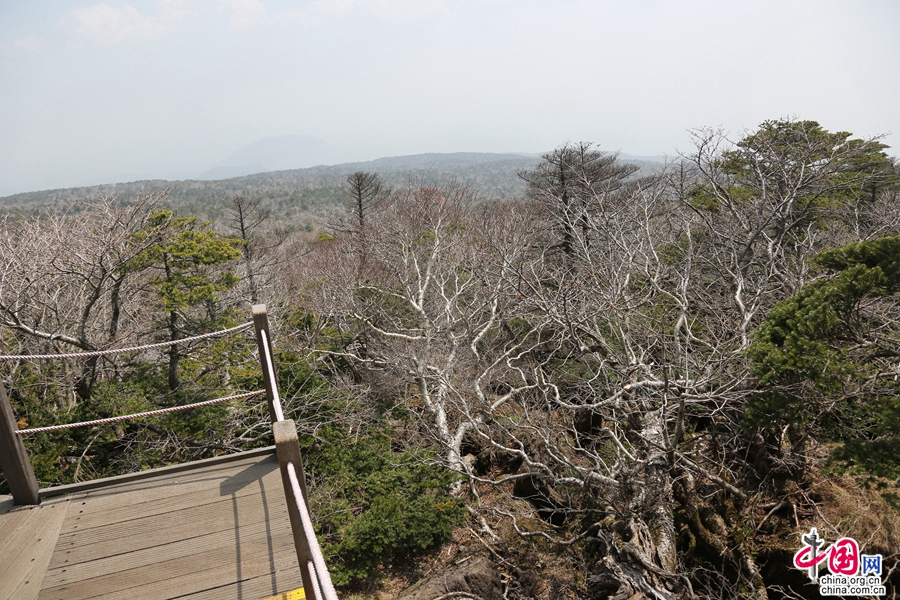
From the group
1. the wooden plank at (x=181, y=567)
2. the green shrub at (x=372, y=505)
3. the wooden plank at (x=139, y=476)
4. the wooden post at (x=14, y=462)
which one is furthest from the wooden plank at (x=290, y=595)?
the green shrub at (x=372, y=505)

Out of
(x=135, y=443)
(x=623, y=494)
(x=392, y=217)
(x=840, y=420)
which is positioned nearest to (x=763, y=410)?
(x=840, y=420)

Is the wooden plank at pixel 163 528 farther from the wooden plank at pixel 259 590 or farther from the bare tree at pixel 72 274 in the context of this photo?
the bare tree at pixel 72 274

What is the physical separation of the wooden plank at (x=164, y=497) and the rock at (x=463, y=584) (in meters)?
3.69

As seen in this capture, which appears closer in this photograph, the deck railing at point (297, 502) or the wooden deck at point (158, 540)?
the deck railing at point (297, 502)

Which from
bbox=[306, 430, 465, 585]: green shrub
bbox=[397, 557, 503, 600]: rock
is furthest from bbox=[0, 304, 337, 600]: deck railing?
bbox=[306, 430, 465, 585]: green shrub

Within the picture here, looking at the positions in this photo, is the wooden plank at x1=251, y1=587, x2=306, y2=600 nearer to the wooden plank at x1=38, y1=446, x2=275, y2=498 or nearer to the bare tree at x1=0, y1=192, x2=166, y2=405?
the wooden plank at x1=38, y1=446, x2=275, y2=498

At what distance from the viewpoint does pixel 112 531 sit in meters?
2.69

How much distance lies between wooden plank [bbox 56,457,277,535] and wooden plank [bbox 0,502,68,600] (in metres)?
0.09

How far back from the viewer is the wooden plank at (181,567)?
92.3 inches

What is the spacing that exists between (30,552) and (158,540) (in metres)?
0.65

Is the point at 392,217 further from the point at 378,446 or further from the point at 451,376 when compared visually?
the point at 378,446

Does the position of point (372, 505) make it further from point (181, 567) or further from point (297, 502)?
point (297, 502)

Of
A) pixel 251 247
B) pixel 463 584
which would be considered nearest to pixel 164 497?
pixel 463 584

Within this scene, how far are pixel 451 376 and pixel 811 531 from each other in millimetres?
7106
